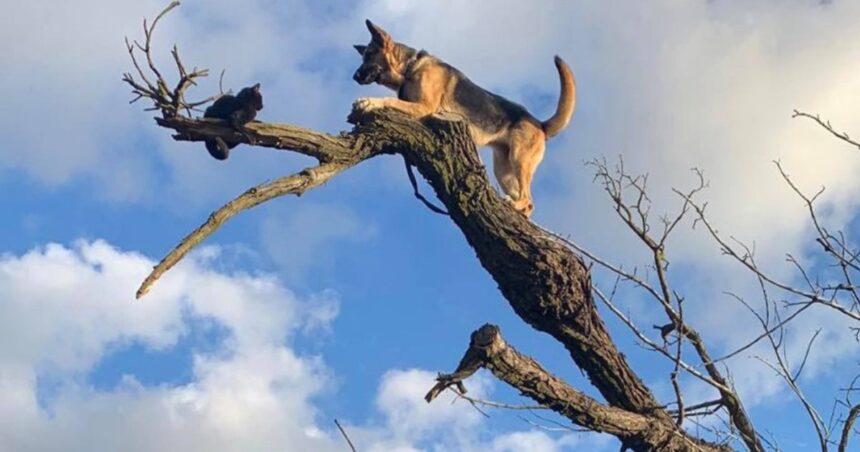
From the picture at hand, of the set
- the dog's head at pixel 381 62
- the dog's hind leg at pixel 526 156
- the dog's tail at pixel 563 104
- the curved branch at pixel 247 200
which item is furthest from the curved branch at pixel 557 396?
the dog's head at pixel 381 62

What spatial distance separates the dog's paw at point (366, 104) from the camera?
5.55m

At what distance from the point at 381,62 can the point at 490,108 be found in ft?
3.50

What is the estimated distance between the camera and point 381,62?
7.78 meters

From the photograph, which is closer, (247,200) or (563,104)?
(247,200)

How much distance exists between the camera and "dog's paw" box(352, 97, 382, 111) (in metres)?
5.55

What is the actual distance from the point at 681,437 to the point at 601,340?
637 millimetres

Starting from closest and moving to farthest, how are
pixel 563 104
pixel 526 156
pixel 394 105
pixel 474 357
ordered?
pixel 474 357 → pixel 394 105 → pixel 526 156 → pixel 563 104

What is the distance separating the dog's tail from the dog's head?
123 cm

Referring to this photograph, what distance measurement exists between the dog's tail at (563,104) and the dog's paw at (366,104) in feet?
6.50

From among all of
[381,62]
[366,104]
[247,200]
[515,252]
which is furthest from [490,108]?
[247,200]

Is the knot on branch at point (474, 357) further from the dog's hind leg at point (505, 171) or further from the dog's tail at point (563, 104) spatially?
the dog's tail at point (563, 104)

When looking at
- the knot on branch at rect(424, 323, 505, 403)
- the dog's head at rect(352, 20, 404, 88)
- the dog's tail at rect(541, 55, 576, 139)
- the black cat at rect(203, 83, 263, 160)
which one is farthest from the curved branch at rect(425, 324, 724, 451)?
the dog's head at rect(352, 20, 404, 88)

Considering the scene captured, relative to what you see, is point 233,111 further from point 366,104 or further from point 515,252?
point 515,252

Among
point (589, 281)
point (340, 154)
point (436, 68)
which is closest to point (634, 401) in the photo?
Result: point (589, 281)
